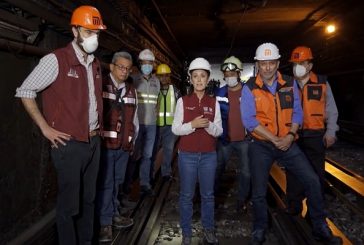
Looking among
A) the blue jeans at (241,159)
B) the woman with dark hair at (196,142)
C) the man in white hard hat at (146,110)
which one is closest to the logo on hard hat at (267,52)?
the woman with dark hair at (196,142)

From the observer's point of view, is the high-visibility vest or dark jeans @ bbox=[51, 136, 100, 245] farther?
the high-visibility vest

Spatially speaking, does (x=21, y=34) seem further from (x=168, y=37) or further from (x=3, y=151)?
(x=168, y=37)

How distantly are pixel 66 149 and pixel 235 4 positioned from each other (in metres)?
9.19

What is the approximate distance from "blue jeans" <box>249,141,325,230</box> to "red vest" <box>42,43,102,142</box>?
73.1 inches

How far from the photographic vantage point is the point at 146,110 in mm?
5445

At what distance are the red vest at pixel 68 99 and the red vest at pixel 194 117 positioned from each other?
1.13m

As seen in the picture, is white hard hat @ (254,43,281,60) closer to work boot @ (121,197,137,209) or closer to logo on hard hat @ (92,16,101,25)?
logo on hard hat @ (92,16,101,25)

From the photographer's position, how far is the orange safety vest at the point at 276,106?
353cm

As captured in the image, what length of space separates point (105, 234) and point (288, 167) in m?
2.26

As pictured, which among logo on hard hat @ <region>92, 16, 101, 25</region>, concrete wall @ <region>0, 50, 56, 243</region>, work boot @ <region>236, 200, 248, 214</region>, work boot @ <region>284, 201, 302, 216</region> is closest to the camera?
logo on hard hat @ <region>92, 16, 101, 25</region>

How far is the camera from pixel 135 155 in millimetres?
5508

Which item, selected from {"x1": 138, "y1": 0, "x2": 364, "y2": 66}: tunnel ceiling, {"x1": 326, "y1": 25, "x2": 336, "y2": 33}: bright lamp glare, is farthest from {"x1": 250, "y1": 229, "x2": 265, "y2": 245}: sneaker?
{"x1": 326, "y1": 25, "x2": 336, "y2": 33}: bright lamp glare

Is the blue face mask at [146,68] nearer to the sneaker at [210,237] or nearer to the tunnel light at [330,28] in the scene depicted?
the sneaker at [210,237]

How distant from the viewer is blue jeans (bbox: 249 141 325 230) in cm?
352
